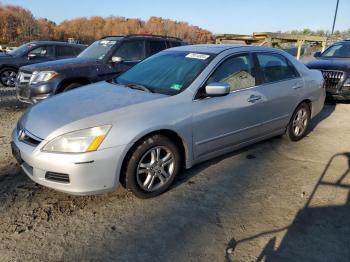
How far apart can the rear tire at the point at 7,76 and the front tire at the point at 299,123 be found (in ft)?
29.4

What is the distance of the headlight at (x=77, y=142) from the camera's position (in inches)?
121

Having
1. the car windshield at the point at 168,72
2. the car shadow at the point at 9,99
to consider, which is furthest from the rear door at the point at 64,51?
the car windshield at the point at 168,72

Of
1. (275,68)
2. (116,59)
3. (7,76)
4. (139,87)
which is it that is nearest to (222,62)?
(139,87)

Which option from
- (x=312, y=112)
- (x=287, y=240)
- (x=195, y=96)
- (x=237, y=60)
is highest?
(x=237, y=60)

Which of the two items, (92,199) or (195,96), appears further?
(195,96)

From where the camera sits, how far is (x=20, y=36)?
263 feet

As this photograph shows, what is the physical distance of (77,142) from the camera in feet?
10.1

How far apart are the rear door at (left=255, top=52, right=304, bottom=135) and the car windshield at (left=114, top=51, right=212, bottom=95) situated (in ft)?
3.29

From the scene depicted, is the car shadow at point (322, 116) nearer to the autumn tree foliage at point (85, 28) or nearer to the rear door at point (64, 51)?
the rear door at point (64, 51)

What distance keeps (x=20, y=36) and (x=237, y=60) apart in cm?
8730

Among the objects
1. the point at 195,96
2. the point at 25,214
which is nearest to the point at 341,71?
the point at 195,96

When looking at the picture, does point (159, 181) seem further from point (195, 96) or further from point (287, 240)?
point (287, 240)

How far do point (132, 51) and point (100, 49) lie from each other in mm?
720

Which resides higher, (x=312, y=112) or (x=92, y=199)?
(x=312, y=112)
